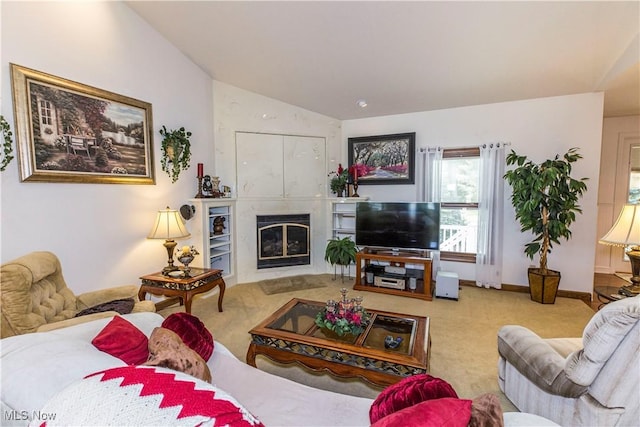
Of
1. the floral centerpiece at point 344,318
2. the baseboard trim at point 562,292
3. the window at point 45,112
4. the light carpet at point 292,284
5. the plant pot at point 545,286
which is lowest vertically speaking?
the light carpet at point 292,284

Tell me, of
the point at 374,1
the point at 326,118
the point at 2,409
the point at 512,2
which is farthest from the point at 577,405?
the point at 326,118

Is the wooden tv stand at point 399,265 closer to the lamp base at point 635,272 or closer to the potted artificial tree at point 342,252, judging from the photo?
the potted artificial tree at point 342,252

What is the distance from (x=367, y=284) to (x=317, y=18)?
346cm

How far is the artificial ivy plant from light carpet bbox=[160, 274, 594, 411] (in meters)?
2.06

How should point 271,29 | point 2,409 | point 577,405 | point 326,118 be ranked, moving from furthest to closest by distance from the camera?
A: 1. point 326,118
2. point 271,29
3. point 577,405
4. point 2,409

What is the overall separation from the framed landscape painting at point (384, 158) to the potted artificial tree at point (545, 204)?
136 cm

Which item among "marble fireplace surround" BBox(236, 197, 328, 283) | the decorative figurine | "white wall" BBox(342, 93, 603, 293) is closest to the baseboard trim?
"white wall" BBox(342, 93, 603, 293)

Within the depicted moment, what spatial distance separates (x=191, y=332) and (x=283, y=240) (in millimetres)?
3314

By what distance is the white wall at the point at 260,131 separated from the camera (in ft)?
14.5

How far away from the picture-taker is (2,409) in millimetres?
919

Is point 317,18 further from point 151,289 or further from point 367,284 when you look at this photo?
point 367,284

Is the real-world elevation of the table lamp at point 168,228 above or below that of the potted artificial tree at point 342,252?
above

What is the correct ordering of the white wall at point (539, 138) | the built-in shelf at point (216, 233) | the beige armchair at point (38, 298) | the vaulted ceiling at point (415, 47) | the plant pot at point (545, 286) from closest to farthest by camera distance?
the beige armchair at point (38, 298) → the vaulted ceiling at point (415, 47) → the plant pot at point (545, 286) → the white wall at point (539, 138) → the built-in shelf at point (216, 233)

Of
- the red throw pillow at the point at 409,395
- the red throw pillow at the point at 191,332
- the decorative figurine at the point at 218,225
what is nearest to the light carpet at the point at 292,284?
the decorative figurine at the point at 218,225
